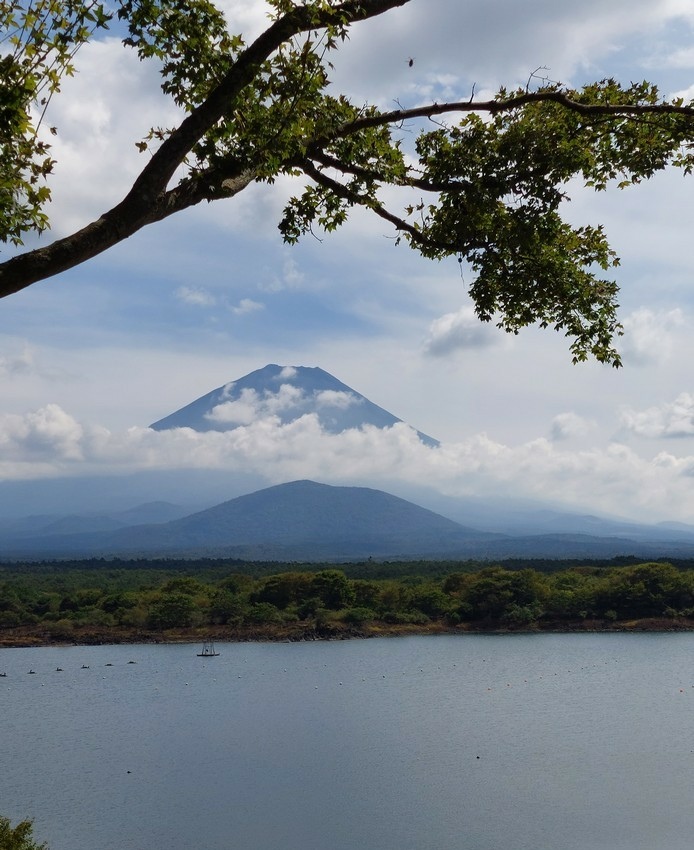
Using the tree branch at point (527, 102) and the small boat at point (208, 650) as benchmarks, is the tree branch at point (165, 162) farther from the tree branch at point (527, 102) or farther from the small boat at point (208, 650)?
the small boat at point (208, 650)

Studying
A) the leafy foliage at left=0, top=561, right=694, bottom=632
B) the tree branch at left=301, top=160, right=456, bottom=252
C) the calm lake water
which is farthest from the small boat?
the tree branch at left=301, top=160, right=456, bottom=252

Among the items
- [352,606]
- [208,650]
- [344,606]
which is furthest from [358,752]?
[352,606]

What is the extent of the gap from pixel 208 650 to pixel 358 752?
1037 inches

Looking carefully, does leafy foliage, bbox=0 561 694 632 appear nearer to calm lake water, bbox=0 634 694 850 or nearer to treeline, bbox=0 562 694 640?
treeline, bbox=0 562 694 640

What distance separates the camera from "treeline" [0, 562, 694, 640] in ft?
190

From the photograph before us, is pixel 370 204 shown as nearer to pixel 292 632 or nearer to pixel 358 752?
pixel 358 752

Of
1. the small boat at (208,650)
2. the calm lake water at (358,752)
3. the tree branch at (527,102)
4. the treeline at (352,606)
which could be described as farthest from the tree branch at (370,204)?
the treeline at (352,606)

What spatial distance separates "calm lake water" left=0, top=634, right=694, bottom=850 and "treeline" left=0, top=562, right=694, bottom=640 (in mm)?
10359

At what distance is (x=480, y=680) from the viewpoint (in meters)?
38.9

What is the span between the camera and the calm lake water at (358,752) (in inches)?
768

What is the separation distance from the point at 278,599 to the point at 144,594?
33.1ft

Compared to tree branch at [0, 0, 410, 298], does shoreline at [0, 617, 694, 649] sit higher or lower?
lower

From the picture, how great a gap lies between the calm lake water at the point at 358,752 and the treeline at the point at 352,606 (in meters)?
10.4

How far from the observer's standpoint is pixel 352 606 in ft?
199
